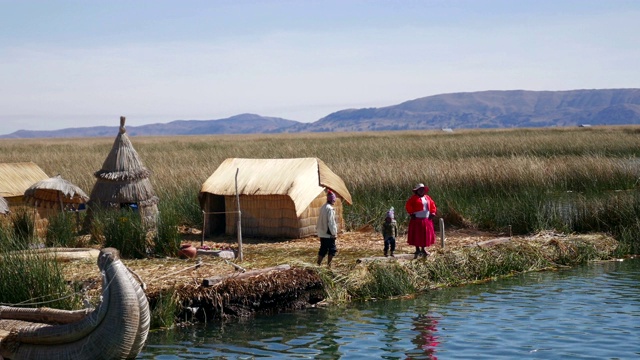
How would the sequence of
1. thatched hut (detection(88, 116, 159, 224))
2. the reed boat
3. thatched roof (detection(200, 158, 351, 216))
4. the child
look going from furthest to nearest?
thatched hut (detection(88, 116, 159, 224)) → thatched roof (detection(200, 158, 351, 216)) → the child → the reed boat

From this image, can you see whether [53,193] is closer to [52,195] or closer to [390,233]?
[52,195]

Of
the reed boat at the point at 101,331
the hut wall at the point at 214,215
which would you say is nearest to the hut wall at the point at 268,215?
the hut wall at the point at 214,215

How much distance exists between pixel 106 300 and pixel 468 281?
6.31m

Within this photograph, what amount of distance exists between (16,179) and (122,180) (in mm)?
2583

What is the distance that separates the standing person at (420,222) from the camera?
1316 cm

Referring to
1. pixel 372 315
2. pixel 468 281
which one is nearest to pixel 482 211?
pixel 468 281

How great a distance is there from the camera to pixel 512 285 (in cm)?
1333

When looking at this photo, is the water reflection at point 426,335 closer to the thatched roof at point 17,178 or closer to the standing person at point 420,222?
the standing person at point 420,222

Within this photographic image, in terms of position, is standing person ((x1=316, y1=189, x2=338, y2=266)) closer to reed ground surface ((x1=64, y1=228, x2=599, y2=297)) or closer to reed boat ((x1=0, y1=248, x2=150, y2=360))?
reed ground surface ((x1=64, y1=228, x2=599, y2=297))

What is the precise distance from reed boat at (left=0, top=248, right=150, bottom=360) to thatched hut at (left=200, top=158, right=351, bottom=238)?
6783 millimetres

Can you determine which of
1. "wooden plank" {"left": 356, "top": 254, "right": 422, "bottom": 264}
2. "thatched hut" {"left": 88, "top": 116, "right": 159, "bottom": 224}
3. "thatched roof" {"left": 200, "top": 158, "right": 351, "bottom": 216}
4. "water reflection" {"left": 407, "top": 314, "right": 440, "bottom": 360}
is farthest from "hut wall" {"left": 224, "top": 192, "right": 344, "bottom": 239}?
"water reflection" {"left": 407, "top": 314, "right": 440, "bottom": 360}

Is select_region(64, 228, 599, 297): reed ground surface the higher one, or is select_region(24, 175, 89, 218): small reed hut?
select_region(24, 175, 89, 218): small reed hut

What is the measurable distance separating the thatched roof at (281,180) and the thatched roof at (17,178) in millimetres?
3567

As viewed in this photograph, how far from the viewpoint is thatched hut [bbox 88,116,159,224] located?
16.5m
